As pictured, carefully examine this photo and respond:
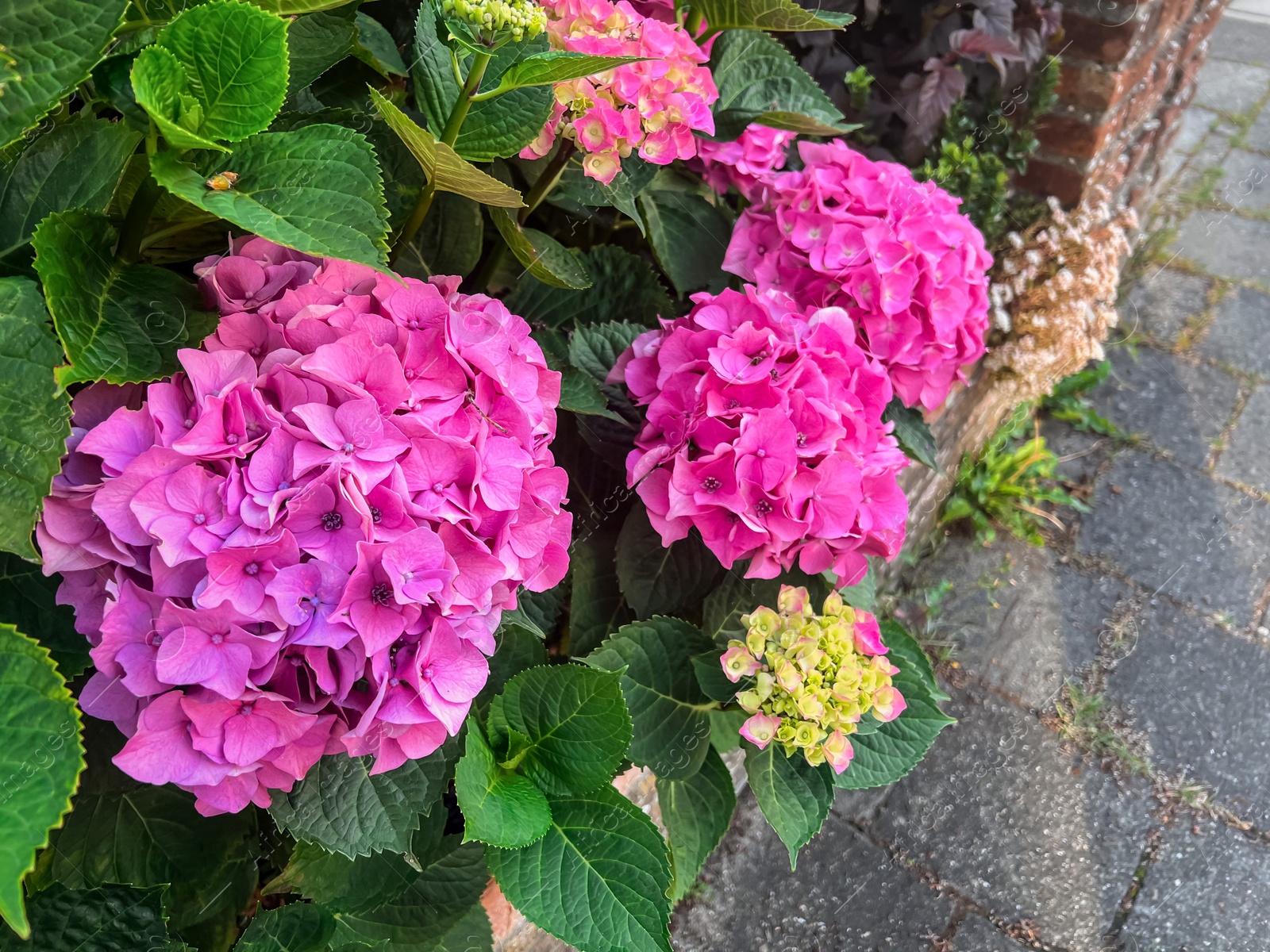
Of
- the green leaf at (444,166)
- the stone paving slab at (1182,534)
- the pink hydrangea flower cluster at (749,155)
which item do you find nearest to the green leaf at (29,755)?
the green leaf at (444,166)

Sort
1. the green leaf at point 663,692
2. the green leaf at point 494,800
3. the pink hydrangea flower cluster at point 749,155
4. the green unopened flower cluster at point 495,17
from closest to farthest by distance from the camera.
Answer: the green unopened flower cluster at point 495,17 < the green leaf at point 494,800 < the green leaf at point 663,692 < the pink hydrangea flower cluster at point 749,155

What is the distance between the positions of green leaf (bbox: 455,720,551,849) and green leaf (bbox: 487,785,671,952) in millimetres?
40

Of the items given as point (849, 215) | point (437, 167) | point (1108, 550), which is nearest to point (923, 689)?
point (849, 215)

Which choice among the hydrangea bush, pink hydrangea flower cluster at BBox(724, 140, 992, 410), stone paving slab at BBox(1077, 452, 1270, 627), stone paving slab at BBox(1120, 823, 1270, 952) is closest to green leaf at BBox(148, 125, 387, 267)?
the hydrangea bush

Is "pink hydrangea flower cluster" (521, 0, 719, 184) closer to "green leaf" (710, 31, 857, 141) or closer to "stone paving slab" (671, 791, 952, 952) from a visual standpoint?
"green leaf" (710, 31, 857, 141)

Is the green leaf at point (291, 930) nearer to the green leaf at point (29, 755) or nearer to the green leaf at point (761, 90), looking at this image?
the green leaf at point (29, 755)

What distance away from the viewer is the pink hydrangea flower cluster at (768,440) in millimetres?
996

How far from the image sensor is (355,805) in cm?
83

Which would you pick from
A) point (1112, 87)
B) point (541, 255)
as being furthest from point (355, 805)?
point (1112, 87)

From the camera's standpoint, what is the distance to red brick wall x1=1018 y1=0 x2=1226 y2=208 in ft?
6.84

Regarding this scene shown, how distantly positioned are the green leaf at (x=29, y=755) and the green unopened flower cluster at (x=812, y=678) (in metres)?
0.66

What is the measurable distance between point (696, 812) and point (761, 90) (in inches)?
40.3

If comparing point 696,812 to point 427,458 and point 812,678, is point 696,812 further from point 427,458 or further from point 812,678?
point 427,458

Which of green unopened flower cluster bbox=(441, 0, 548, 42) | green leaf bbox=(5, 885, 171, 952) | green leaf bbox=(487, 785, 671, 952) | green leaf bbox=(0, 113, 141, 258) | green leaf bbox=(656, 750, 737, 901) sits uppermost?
green unopened flower cluster bbox=(441, 0, 548, 42)
